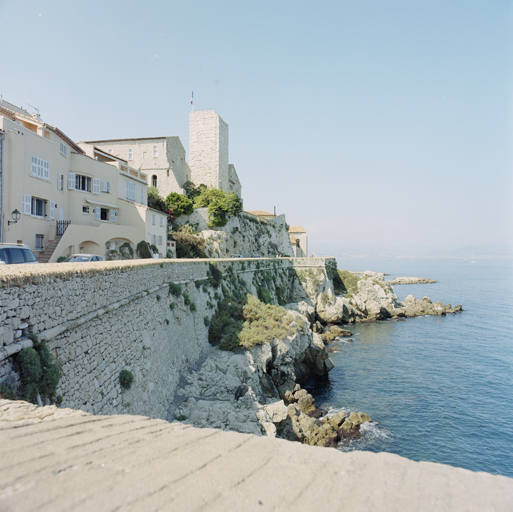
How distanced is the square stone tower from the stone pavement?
179 ft

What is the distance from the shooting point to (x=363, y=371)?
28.8 m

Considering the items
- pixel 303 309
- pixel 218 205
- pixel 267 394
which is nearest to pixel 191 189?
pixel 218 205

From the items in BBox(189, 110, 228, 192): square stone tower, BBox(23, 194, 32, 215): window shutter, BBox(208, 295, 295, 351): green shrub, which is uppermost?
BBox(189, 110, 228, 192): square stone tower

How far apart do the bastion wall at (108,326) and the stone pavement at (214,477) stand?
11.2 ft

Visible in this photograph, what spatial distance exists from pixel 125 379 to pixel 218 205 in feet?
126

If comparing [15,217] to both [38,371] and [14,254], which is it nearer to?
[14,254]

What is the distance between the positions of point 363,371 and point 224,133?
45.2 m

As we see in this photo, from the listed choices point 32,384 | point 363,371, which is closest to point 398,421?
point 363,371

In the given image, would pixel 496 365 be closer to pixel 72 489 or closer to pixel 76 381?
pixel 76 381

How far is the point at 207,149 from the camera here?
57125mm

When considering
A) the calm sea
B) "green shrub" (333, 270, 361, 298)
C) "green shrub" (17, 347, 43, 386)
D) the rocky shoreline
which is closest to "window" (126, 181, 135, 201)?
the rocky shoreline

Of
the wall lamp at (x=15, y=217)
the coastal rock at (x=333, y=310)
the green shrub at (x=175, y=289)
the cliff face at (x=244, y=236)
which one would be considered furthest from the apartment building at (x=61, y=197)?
the coastal rock at (x=333, y=310)

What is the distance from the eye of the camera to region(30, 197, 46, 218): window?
71.4 feet

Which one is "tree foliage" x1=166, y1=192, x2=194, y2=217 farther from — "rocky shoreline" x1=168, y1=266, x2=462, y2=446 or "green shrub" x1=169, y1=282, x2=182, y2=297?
"green shrub" x1=169, y1=282, x2=182, y2=297
